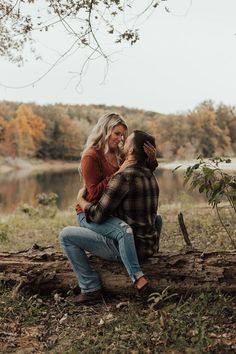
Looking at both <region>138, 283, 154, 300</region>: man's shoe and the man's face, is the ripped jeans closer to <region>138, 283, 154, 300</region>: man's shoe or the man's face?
<region>138, 283, 154, 300</region>: man's shoe

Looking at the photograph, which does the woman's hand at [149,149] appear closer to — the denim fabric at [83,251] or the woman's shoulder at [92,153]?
the woman's shoulder at [92,153]

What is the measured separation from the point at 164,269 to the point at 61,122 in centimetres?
6792

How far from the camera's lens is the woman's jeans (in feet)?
15.8

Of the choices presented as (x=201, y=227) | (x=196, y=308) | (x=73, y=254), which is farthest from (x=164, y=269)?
(x=201, y=227)

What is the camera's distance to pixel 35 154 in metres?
69.2

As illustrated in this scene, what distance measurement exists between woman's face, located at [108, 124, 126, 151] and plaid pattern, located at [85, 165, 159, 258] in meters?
0.39

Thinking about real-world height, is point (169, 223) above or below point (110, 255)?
below

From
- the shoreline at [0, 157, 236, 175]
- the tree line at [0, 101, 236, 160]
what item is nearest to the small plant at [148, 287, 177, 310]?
the tree line at [0, 101, 236, 160]

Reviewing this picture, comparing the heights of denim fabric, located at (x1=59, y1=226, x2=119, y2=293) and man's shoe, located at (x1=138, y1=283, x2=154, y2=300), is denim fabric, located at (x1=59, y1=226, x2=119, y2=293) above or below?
above

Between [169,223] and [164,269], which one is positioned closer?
[164,269]

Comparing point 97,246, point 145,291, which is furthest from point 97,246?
point 145,291

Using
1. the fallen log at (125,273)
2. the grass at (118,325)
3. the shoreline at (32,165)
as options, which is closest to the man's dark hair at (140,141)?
the fallen log at (125,273)

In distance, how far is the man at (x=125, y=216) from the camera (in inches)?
188

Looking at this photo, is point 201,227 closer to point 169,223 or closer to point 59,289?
point 169,223
